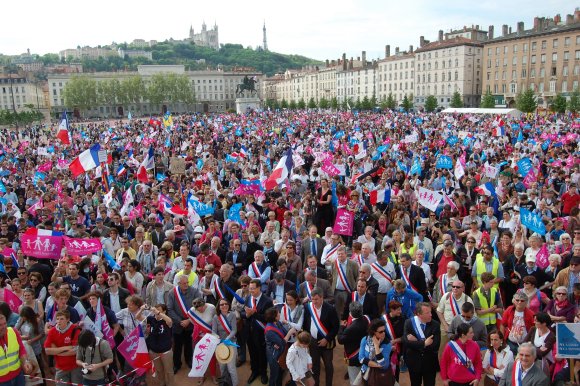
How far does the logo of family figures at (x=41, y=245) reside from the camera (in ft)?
27.5

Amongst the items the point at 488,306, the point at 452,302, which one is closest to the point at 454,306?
the point at 452,302

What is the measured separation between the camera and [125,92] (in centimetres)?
12375

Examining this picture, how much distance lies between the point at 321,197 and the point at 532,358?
7002 mm

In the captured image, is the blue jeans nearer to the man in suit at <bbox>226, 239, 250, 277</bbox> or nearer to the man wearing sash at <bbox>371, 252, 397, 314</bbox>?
the man in suit at <bbox>226, 239, 250, 277</bbox>

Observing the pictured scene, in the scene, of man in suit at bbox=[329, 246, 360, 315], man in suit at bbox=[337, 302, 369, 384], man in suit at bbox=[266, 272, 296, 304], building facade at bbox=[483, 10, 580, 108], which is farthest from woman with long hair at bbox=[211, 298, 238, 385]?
building facade at bbox=[483, 10, 580, 108]

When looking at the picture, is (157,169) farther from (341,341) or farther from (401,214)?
(341,341)

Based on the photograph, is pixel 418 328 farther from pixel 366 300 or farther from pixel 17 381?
pixel 17 381

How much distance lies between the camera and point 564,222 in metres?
9.41

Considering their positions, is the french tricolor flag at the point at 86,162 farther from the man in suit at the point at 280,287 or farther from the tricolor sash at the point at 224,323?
the tricolor sash at the point at 224,323

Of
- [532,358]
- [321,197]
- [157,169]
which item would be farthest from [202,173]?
[532,358]

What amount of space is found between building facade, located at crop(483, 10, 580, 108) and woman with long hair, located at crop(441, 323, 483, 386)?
69.8 metres

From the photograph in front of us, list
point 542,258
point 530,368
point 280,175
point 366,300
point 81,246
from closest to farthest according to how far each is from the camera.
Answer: point 530,368 → point 366,300 → point 542,258 → point 81,246 → point 280,175

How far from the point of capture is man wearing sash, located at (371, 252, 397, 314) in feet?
23.1

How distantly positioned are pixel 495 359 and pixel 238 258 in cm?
438
